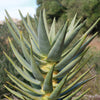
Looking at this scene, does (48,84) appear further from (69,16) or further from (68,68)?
(69,16)

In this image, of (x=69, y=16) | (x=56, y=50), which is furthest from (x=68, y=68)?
(x=69, y=16)

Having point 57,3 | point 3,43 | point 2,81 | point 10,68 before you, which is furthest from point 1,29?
point 57,3

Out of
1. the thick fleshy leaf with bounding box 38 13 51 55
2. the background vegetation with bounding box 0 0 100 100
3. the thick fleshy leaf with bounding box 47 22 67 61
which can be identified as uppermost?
the background vegetation with bounding box 0 0 100 100

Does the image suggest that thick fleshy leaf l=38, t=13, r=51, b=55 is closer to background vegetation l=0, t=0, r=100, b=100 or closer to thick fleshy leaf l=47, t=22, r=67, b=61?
thick fleshy leaf l=47, t=22, r=67, b=61

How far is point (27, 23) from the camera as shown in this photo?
94 cm

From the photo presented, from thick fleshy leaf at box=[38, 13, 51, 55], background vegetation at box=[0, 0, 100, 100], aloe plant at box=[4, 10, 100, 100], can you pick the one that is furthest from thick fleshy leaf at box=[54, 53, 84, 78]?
background vegetation at box=[0, 0, 100, 100]

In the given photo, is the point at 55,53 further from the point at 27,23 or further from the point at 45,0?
the point at 45,0

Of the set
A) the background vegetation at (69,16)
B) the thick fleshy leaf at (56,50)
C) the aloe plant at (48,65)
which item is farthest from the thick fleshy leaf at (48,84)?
the background vegetation at (69,16)

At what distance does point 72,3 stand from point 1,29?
10612mm

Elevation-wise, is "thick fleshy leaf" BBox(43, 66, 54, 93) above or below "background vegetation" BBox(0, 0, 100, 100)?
below

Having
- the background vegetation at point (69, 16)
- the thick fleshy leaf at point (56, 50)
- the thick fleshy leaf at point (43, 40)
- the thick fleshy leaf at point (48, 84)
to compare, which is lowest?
the thick fleshy leaf at point (48, 84)

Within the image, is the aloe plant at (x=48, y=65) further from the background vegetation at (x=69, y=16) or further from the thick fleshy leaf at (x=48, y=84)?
the background vegetation at (x=69, y=16)

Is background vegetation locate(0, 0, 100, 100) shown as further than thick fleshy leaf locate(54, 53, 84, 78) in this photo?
Yes

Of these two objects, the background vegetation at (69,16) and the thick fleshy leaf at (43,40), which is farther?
the background vegetation at (69,16)
